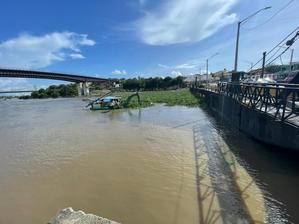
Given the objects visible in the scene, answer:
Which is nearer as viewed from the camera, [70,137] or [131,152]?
[131,152]

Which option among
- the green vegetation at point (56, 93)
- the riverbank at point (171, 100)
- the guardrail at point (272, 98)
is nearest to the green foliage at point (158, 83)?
the green vegetation at point (56, 93)

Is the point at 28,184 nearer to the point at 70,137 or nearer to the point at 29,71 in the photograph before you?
the point at 70,137

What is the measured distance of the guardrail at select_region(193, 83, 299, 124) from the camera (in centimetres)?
1045

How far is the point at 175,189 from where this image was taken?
8766 mm

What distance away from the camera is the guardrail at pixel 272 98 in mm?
10445

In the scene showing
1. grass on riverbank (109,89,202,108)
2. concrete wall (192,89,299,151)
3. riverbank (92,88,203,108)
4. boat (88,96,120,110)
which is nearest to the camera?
concrete wall (192,89,299,151)

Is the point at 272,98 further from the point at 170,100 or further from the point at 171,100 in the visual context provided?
the point at 170,100

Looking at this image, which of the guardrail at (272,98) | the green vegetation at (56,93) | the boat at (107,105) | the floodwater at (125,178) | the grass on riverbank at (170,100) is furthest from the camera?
the green vegetation at (56,93)

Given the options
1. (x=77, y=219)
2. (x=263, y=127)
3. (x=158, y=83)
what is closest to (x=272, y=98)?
(x=263, y=127)

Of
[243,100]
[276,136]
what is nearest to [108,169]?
[276,136]

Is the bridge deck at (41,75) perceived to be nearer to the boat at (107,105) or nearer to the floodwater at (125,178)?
the boat at (107,105)

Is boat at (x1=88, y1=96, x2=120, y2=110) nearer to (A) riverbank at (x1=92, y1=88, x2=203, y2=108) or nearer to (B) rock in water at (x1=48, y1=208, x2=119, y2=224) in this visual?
(A) riverbank at (x1=92, y1=88, x2=203, y2=108)

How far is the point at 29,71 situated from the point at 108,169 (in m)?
92.9

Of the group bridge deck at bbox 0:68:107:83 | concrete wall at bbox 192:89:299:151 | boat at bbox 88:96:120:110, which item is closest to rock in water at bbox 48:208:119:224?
concrete wall at bbox 192:89:299:151
